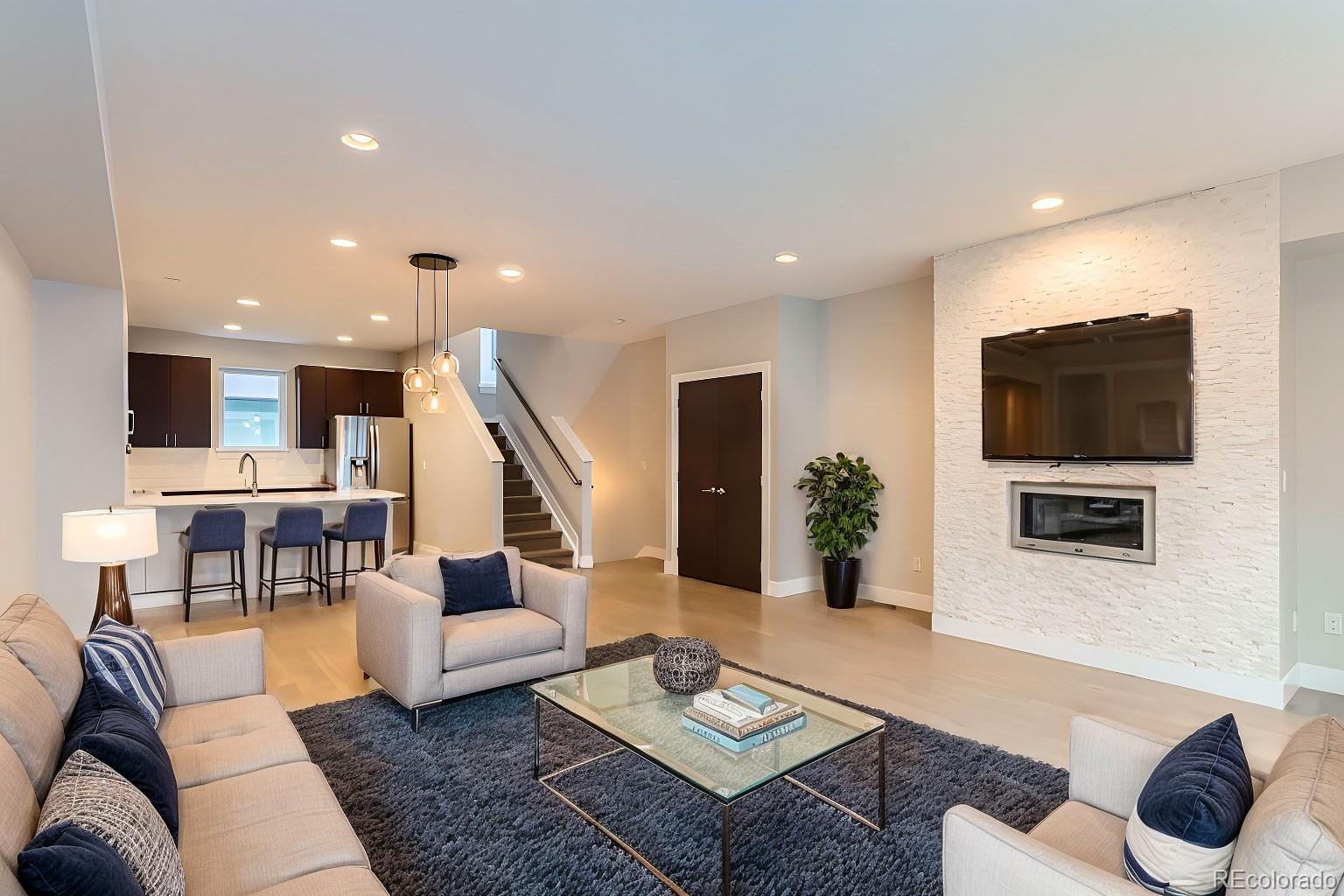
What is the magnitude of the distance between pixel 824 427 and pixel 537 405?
12.6ft

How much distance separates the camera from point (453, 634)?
3354 millimetres

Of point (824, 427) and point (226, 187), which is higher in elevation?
point (226, 187)

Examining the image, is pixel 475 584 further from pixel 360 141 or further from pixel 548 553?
pixel 548 553

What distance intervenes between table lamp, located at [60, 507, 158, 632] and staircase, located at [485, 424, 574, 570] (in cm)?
429

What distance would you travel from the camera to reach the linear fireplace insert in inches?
155

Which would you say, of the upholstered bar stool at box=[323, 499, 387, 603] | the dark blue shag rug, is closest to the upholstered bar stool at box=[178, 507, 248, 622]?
the upholstered bar stool at box=[323, 499, 387, 603]

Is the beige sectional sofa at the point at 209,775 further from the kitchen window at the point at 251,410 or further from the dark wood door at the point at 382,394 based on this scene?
the kitchen window at the point at 251,410

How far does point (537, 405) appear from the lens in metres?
8.62

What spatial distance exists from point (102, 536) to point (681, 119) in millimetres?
3000

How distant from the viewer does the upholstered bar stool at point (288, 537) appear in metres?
5.66

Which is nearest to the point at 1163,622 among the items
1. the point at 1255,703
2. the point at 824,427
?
the point at 1255,703

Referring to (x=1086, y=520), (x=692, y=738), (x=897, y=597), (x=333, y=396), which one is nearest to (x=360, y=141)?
(x=692, y=738)

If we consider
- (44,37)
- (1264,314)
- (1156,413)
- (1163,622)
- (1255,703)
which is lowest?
(1255,703)

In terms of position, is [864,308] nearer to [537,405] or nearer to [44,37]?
[537,405]
